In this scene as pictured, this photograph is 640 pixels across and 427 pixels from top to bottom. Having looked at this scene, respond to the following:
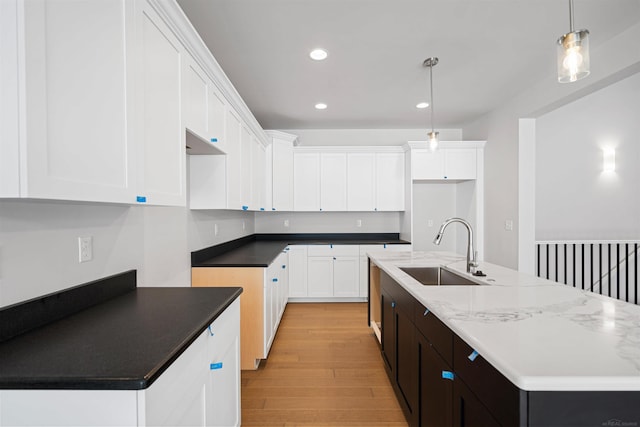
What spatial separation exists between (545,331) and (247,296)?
6.74 ft

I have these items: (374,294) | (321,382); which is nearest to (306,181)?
(374,294)

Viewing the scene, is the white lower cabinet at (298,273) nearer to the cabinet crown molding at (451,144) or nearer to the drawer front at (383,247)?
the drawer front at (383,247)

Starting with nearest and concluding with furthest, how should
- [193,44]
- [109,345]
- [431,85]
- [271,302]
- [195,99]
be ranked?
[109,345] < [193,44] < [195,99] < [271,302] < [431,85]

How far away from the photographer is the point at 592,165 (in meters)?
4.18

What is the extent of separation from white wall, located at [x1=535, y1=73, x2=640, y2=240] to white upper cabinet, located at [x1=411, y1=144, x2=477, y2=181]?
0.93 metres

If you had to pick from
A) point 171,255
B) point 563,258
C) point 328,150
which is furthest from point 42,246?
point 563,258

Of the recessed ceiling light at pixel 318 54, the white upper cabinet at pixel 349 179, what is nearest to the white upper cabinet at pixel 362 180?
the white upper cabinet at pixel 349 179

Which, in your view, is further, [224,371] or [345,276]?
[345,276]

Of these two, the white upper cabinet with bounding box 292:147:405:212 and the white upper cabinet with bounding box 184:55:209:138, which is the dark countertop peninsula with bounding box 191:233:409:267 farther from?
the white upper cabinet with bounding box 184:55:209:138

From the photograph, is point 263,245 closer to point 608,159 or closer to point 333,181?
point 333,181

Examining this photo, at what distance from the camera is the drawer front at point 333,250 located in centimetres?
435

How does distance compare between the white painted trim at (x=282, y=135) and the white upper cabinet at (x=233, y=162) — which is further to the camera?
the white painted trim at (x=282, y=135)

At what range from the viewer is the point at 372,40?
7.61 ft

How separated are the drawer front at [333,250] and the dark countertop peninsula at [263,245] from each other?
62mm
